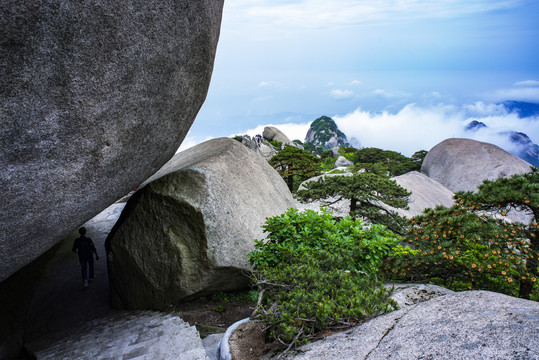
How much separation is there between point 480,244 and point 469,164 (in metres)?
15.8

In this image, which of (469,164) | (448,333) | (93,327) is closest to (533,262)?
(448,333)

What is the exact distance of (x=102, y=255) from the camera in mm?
12391

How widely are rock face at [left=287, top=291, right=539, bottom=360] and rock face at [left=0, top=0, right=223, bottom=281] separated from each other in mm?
Answer: 3873

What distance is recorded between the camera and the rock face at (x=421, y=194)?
49.1 ft

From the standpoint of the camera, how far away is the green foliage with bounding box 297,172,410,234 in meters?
10.8

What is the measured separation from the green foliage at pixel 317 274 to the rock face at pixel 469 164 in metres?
16.6

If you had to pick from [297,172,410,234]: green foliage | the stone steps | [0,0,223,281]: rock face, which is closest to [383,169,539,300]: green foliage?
[297,172,410,234]: green foliage

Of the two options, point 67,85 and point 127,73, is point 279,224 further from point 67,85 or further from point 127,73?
point 67,85

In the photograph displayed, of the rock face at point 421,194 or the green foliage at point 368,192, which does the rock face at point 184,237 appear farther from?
the rock face at point 421,194

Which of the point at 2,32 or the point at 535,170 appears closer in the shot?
the point at 2,32

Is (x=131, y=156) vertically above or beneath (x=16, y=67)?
beneath

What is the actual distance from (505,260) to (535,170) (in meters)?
2.48

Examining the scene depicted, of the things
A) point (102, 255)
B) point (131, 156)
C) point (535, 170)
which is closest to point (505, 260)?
point (535, 170)

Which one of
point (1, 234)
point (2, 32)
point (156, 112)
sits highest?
point (2, 32)
